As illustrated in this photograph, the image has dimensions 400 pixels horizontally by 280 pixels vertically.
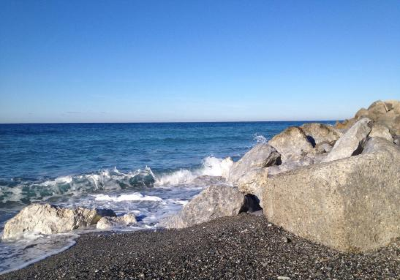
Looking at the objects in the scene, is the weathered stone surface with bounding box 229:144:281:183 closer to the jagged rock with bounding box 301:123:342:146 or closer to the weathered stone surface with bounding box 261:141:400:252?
the jagged rock with bounding box 301:123:342:146

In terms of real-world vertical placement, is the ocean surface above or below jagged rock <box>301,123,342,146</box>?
below

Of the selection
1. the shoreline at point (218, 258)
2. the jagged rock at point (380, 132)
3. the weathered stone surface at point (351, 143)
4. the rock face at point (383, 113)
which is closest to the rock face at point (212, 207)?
the shoreline at point (218, 258)

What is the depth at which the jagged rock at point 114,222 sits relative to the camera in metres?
8.27

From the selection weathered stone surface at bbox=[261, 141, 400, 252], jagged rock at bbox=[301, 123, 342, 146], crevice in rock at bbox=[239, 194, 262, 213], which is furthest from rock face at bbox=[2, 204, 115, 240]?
jagged rock at bbox=[301, 123, 342, 146]

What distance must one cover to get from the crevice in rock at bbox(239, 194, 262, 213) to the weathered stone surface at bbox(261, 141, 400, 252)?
2689 millimetres

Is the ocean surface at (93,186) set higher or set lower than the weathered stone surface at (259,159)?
lower

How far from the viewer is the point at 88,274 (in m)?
4.86

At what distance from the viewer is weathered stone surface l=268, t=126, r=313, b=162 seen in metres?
13.5

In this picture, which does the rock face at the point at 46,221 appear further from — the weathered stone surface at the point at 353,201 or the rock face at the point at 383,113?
the rock face at the point at 383,113

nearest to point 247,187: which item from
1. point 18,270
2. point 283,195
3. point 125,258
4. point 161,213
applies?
point 161,213

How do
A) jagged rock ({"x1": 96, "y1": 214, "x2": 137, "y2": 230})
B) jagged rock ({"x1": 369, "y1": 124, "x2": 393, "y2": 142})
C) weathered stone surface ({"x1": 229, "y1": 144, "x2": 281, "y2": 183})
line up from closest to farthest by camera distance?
jagged rock ({"x1": 96, "y1": 214, "x2": 137, "y2": 230}), jagged rock ({"x1": 369, "y1": 124, "x2": 393, "y2": 142}), weathered stone surface ({"x1": 229, "y1": 144, "x2": 281, "y2": 183})

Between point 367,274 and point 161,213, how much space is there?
6524 millimetres

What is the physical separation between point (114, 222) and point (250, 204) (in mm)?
3527

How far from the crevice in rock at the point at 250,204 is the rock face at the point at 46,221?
3.96m
